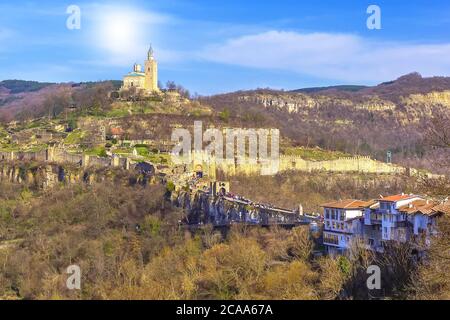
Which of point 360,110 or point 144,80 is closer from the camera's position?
point 144,80

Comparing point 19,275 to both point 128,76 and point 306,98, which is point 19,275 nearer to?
point 128,76

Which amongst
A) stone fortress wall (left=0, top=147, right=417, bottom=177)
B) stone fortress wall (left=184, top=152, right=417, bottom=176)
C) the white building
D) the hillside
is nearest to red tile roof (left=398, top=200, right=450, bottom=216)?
the white building

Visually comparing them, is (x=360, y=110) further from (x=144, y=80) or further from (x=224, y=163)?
(x=224, y=163)

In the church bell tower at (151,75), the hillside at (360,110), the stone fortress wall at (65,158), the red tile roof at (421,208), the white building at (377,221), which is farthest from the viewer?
the hillside at (360,110)

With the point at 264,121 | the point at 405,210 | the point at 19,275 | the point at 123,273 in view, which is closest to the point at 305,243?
the point at 405,210

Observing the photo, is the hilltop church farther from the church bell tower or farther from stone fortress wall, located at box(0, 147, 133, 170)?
stone fortress wall, located at box(0, 147, 133, 170)

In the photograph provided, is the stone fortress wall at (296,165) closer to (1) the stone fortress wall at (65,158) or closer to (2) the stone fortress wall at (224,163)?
(2) the stone fortress wall at (224,163)

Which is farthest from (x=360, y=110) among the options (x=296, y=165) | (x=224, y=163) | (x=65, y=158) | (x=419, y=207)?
(x=419, y=207)

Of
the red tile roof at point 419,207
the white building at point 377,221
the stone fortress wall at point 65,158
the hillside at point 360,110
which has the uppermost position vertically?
the hillside at point 360,110

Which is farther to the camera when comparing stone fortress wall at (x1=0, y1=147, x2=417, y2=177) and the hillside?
the hillside

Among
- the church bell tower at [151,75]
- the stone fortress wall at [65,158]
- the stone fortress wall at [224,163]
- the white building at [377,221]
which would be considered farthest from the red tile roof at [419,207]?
the church bell tower at [151,75]

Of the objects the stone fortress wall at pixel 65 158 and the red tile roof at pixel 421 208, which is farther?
the stone fortress wall at pixel 65 158
